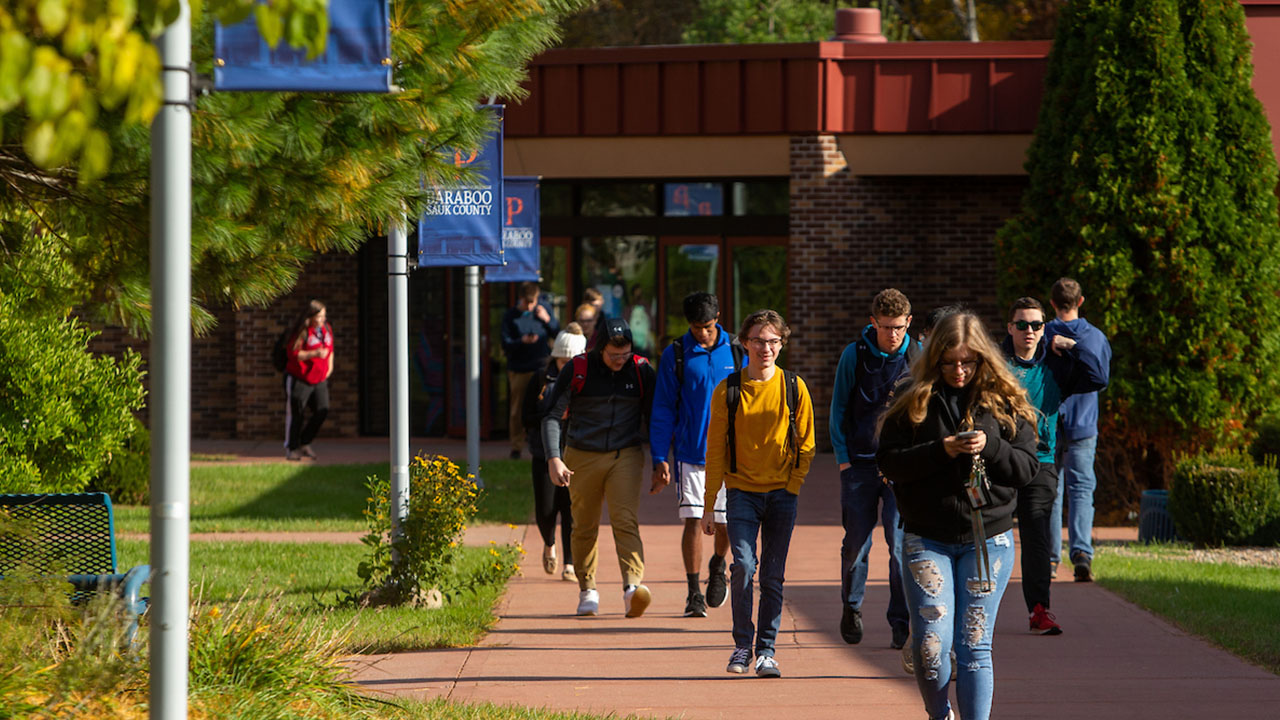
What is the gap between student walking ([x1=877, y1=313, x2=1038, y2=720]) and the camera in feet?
17.0

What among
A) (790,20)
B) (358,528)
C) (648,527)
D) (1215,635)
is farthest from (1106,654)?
(790,20)

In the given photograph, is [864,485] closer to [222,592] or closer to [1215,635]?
[1215,635]

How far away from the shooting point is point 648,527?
13.1m

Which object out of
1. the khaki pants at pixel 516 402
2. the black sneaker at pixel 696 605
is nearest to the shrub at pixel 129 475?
the khaki pants at pixel 516 402

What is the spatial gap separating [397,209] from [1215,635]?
496cm

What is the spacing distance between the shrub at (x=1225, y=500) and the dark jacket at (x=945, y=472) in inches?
275

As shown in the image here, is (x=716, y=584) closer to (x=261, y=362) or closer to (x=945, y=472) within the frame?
(x=945, y=472)

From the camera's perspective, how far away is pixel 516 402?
1741cm

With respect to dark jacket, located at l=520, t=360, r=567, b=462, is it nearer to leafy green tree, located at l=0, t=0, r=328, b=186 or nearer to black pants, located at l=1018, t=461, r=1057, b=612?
black pants, located at l=1018, t=461, r=1057, b=612

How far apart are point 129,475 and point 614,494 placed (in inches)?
285

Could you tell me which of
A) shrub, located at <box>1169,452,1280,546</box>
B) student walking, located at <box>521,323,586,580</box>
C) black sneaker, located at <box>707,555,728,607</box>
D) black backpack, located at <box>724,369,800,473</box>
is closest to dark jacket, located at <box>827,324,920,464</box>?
black backpack, located at <box>724,369,800,473</box>

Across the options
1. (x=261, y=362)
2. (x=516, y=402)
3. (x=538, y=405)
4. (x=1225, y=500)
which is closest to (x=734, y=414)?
(x=538, y=405)

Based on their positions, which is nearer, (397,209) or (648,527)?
(397,209)

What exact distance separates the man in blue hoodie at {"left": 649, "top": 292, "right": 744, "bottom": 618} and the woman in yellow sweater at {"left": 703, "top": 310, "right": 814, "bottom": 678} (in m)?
1.06
